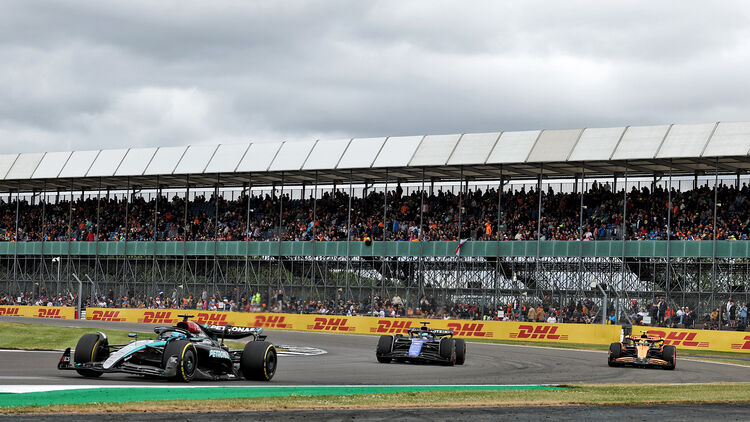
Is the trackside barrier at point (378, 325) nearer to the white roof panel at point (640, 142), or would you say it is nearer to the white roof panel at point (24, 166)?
the white roof panel at point (640, 142)

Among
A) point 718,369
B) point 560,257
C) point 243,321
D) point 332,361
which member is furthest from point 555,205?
point 332,361

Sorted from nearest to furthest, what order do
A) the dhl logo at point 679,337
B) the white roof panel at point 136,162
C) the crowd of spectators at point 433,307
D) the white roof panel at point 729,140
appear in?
the dhl logo at point 679,337
the crowd of spectators at point 433,307
the white roof panel at point 729,140
the white roof panel at point 136,162

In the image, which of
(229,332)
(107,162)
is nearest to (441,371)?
(229,332)

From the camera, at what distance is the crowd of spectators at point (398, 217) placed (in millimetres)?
47531

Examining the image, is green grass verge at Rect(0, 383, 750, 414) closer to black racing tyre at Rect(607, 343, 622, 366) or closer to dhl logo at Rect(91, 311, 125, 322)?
black racing tyre at Rect(607, 343, 622, 366)

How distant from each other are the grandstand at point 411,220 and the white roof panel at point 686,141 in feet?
0.21

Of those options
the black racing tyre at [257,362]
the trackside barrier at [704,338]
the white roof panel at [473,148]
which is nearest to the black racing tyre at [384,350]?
the black racing tyre at [257,362]

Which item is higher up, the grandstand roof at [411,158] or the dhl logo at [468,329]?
the grandstand roof at [411,158]

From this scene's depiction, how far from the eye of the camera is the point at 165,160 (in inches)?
2397

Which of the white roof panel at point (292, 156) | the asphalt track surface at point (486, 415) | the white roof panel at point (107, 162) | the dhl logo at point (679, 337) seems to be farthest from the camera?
the white roof panel at point (107, 162)

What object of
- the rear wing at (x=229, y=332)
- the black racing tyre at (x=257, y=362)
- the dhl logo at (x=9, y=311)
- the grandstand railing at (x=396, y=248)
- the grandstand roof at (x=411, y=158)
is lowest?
the dhl logo at (x=9, y=311)

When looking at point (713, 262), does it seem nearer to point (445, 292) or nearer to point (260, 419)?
point (445, 292)

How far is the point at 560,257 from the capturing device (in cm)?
4931

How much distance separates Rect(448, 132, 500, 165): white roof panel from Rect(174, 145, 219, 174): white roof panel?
51.2 ft
